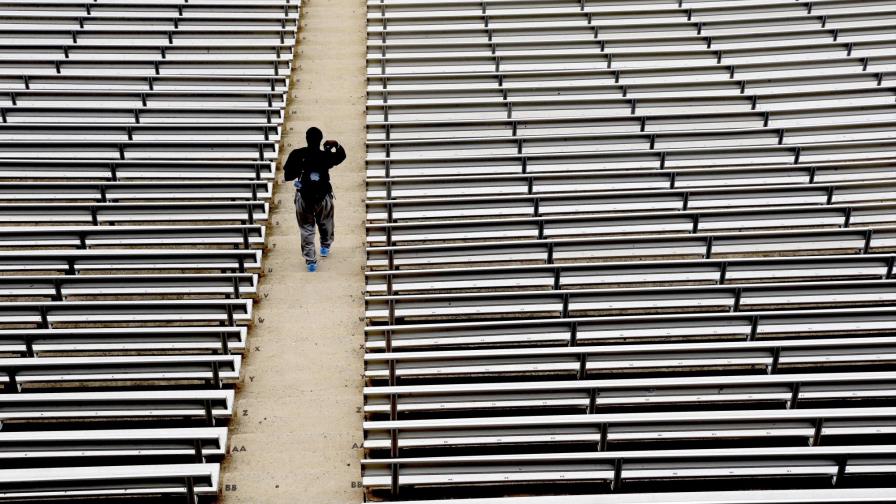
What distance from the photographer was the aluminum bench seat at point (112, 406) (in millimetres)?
6023

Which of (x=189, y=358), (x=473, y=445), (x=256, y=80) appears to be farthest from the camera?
(x=256, y=80)

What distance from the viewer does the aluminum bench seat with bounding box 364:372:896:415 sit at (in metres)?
6.09

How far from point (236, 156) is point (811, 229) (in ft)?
18.2

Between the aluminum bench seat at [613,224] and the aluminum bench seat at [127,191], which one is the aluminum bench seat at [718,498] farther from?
the aluminum bench seat at [127,191]

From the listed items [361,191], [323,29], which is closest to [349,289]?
[361,191]

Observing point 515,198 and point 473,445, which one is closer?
point 473,445

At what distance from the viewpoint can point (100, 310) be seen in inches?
275

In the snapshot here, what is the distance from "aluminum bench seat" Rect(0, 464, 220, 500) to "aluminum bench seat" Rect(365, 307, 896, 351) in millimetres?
1689

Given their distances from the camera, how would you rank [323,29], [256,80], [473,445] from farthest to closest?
[323,29] → [256,80] → [473,445]

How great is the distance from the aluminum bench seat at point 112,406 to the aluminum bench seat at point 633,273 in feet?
5.92

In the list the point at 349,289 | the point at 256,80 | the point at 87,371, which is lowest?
the point at 87,371

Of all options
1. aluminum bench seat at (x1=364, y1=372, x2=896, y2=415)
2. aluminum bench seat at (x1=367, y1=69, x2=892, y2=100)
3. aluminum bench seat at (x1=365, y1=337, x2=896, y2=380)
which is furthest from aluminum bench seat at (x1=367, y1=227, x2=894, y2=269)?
aluminum bench seat at (x1=367, y1=69, x2=892, y2=100)

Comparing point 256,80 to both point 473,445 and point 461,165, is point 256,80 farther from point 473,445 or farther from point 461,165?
point 473,445

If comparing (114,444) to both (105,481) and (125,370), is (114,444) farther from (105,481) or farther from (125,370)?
(125,370)
